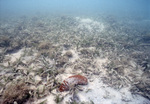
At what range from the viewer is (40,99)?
2711 mm

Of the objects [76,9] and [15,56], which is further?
[76,9]

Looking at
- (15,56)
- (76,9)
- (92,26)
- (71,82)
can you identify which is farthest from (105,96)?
(76,9)

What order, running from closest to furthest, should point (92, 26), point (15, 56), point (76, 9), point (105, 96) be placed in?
point (105, 96) < point (15, 56) < point (92, 26) < point (76, 9)

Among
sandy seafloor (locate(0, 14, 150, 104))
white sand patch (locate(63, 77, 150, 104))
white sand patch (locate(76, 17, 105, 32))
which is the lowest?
white sand patch (locate(63, 77, 150, 104))

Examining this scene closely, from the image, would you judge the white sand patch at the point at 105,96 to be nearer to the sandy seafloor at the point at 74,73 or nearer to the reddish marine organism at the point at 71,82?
the sandy seafloor at the point at 74,73

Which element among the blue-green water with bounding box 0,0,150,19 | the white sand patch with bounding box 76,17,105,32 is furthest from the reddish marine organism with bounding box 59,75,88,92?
the blue-green water with bounding box 0,0,150,19

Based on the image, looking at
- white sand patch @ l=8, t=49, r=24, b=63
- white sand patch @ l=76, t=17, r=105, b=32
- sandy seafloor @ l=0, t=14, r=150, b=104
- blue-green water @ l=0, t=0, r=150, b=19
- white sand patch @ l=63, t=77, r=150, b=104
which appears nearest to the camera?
sandy seafloor @ l=0, t=14, r=150, b=104

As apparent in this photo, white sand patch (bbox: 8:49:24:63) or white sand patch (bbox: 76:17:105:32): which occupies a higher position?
white sand patch (bbox: 76:17:105:32)

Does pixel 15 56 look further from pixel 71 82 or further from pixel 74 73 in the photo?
pixel 71 82

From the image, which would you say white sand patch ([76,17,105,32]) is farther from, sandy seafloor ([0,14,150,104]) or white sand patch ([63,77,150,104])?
white sand patch ([63,77,150,104])

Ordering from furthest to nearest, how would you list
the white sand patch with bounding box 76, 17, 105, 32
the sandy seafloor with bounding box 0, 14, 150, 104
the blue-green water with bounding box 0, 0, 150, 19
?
the blue-green water with bounding box 0, 0, 150, 19 < the white sand patch with bounding box 76, 17, 105, 32 < the sandy seafloor with bounding box 0, 14, 150, 104

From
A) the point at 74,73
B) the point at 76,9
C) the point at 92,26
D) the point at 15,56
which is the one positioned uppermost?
the point at 76,9

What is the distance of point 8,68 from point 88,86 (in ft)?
12.9

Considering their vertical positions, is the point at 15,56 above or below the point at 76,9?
below
